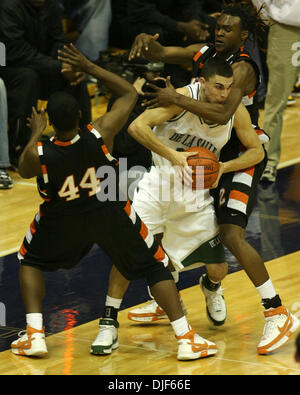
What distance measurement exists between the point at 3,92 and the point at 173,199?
130 inches

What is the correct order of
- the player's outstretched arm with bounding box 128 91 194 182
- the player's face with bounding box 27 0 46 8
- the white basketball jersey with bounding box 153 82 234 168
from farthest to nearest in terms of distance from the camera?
the player's face with bounding box 27 0 46 8 < the white basketball jersey with bounding box 153 82 234 168 < the player's outstretched arm with bounding box 128 91 194 182

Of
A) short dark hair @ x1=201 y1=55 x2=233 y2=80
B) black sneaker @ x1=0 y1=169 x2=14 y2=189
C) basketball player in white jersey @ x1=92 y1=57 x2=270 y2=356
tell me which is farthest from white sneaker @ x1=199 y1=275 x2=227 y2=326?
black sneaker @ x1=0 y1=169 x2=14 y2=189

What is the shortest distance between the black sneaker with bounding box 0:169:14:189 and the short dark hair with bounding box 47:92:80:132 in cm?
352

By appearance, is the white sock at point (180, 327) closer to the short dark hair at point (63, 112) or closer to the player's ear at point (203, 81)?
the short dark hair at point (63, 112)

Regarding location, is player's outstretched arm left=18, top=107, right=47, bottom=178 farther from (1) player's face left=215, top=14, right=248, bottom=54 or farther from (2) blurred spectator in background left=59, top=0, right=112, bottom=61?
(2) blurred spectator in background left=59, top=0, right=112, bottom=61

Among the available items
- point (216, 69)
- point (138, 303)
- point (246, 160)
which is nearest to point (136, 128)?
point (216, 69)

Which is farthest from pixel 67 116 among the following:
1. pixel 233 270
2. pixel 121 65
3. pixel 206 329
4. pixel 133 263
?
pixel 121 65

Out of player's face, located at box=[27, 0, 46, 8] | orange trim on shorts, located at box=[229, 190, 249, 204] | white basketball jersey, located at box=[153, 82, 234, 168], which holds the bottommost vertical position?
orange trim on shorts, located at box=[229, 190, 249, 204]

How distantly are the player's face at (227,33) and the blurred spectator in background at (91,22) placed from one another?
472cm

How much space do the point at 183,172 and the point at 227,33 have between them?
1134 millimetres

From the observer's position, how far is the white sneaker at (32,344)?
16.1ft

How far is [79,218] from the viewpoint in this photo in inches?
193

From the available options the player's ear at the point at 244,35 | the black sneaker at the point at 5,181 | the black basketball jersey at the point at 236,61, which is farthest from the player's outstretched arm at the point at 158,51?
the black sneaker at the point at 5,181

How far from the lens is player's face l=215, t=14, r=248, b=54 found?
5.87 metres
